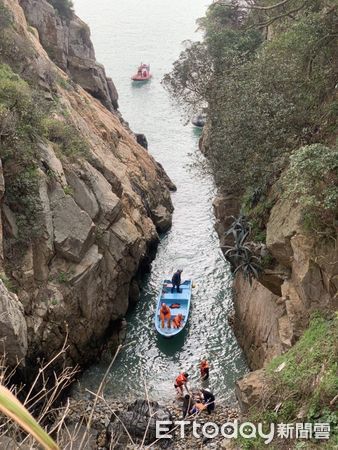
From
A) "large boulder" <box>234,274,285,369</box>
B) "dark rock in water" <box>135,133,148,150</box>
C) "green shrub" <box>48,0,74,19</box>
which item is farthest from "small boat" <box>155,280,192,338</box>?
"green shrub" <box>48,0,74,19</box>

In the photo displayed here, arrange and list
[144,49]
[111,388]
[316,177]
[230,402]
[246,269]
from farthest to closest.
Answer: [144,49], [111,388], [230,402], [246,269], [316,177]

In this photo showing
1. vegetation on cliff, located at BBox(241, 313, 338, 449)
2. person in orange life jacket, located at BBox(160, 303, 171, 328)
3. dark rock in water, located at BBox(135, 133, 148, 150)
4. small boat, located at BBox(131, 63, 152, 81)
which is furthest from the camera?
small boat, located at BBox(131, 63, 152, 81)

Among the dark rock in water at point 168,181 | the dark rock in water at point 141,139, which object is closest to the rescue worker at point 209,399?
the dark rock in water at point 168,181

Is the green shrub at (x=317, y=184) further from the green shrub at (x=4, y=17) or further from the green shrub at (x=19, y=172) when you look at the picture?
the green shrub at (x=4, y=17)

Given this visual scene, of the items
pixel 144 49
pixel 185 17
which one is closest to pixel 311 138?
pixel 144 49

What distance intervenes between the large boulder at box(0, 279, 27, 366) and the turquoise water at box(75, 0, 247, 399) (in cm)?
411

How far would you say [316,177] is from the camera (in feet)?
35.2

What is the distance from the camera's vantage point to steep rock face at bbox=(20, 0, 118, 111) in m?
28.2

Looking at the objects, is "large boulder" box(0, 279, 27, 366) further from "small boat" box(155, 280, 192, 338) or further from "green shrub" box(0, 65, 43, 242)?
"small boat" box(155, 280, 192, 338)

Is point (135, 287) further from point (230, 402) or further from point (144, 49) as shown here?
point (144, 49)

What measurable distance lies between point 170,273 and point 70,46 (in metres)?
17.7

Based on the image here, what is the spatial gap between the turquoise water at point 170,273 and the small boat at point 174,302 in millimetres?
397

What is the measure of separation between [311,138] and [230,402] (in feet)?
27.0

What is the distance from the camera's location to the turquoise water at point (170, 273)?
53.9 ft
